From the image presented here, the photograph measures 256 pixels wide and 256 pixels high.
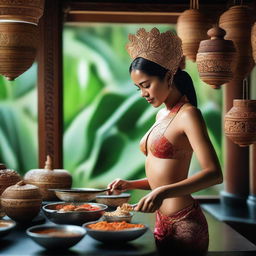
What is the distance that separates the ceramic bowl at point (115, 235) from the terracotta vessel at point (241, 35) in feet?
4.52

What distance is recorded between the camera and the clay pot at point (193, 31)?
355cm

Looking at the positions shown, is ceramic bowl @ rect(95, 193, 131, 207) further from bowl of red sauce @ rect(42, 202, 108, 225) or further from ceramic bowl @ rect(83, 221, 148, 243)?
ceramic bowl @ rect(83, 221, 148, 243)

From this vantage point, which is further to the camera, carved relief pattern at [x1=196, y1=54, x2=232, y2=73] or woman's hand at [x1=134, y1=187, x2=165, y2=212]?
carved relief pattern at [x1=196, y1=54, x2=232, y2=73]

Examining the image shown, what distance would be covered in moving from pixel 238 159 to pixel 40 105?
177cm

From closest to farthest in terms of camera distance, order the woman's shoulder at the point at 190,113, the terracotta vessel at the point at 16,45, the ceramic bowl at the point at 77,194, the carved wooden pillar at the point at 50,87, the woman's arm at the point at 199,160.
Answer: the woman's arm at the point at 199,160 < the woman's shoulder at the point at 190,113 < the terracotta vessel at the point at 16,45 < the ceramic bowl at the point at 77,194 < the carved wooden pillar at the point at 50,87

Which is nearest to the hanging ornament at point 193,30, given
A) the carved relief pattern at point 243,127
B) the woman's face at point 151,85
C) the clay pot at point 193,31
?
the clay pot at point 193,31

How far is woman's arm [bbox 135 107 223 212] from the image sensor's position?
2320 mm

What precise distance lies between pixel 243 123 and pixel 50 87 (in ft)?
6.87

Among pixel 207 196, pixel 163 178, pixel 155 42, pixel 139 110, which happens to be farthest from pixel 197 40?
pixel 207 196

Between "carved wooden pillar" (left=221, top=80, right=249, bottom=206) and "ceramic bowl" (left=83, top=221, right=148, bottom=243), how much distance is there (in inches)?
114

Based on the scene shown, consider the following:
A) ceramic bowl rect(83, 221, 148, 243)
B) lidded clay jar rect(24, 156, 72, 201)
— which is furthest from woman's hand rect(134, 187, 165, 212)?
lidded clay jar rect(24, 156, 72, 201)

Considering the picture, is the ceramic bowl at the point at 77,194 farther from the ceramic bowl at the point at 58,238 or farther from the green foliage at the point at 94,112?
the green foliage at the point at 94,112

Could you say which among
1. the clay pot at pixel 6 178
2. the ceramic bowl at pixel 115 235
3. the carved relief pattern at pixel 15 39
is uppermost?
the carved relief pattern at pixel 15 39

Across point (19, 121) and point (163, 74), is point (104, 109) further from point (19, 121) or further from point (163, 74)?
point (163, 74)
